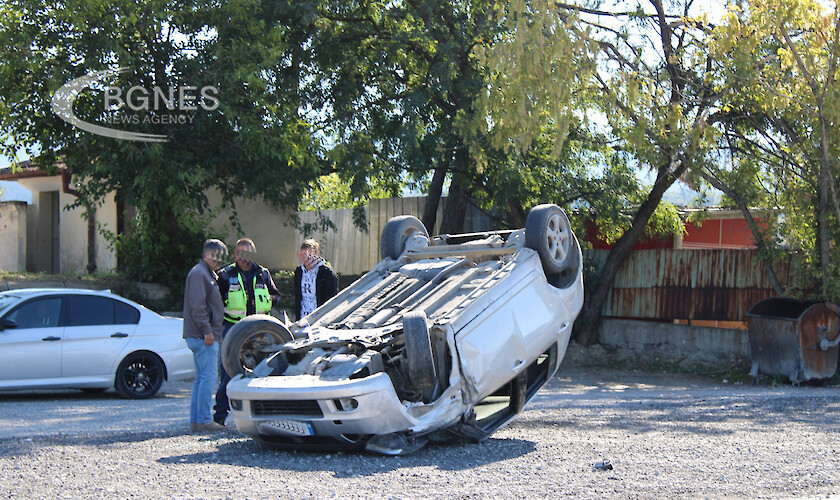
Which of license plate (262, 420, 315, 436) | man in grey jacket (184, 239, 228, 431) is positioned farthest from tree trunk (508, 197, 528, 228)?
license plate (262, 420, 315, 436)

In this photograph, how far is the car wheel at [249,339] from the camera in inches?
328

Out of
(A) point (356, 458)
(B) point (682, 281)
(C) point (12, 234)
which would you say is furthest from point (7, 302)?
(C) point (12, 234)

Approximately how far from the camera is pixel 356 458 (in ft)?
25.3

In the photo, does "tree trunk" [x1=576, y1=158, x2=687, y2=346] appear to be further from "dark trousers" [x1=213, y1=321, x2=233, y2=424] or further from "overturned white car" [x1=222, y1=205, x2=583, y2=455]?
"dark trousers" [x1=213, y1=321, x2=233, y2=424]

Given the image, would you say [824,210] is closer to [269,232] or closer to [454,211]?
[454,211]

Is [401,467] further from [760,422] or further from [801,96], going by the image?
[801,96]

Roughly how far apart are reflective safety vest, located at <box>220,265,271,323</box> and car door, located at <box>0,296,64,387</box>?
4.04 meters

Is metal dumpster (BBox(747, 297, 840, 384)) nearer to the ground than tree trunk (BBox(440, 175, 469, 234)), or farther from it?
nearer to the ground

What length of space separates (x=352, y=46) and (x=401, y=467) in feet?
43.4

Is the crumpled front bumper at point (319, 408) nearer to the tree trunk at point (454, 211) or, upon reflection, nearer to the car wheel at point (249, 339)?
the car wheel at point (249, 339)

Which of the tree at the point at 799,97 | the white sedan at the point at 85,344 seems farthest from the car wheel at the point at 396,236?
the tree at the point at 799,97

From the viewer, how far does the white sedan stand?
12.0 m

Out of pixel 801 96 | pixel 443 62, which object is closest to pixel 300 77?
pixel 443 62

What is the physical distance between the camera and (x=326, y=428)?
7609 millimetres
